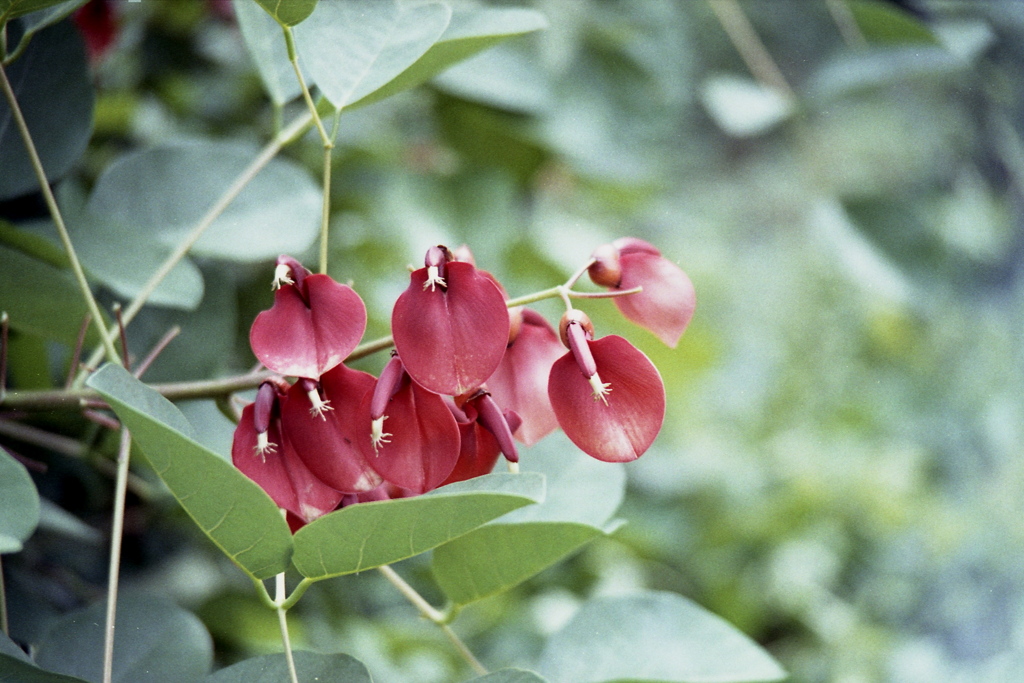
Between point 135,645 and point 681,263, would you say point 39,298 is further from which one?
point 681,263

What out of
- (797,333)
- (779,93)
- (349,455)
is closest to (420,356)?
(349,455)

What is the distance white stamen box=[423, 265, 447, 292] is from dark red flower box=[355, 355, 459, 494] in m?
0.03

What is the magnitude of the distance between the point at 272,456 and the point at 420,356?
0.06 metres

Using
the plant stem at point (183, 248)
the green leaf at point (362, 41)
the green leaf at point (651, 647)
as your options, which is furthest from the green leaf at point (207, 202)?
the green leaf at point (651, 647)

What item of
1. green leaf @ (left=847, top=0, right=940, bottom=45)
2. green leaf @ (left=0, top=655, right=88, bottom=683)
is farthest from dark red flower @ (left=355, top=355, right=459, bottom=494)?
green leaf @ (left=847, top=0, right=940, bottom=45)

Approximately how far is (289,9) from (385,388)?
5.1 inches

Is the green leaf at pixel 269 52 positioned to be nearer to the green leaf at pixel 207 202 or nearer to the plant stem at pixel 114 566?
the green leaf at pixel 207 202

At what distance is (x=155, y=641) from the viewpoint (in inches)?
12.7

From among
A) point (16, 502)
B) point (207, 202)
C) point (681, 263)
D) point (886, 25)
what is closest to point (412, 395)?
point (16, 502)

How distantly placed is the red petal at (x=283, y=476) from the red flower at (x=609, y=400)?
0.26ft

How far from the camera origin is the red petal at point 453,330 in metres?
0.24

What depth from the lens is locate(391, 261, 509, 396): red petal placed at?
24 cm

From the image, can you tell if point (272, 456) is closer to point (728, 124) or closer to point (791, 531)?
point (728, 124)

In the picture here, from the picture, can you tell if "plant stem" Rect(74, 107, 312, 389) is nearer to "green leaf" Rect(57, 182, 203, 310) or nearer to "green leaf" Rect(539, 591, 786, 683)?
"green leaf" Rect(57, 182, 203, 310)
